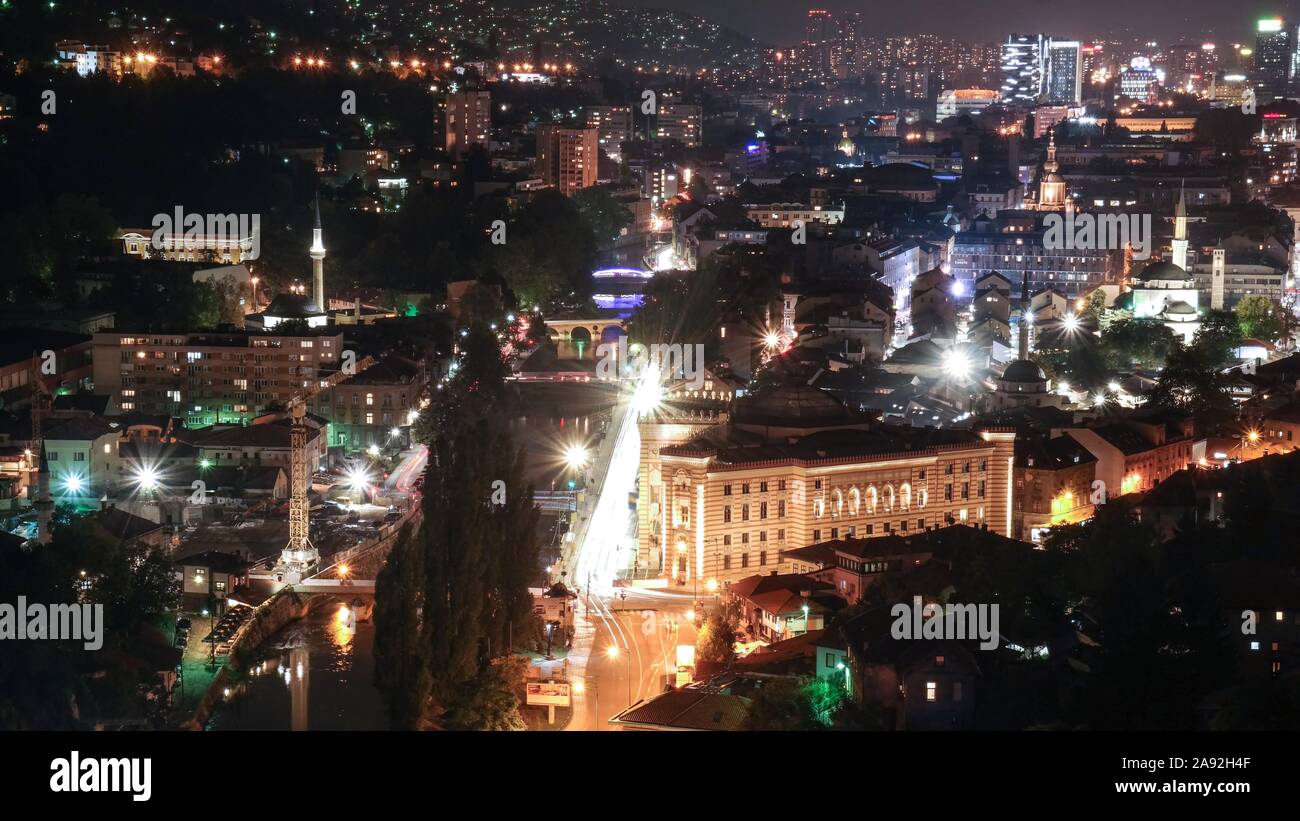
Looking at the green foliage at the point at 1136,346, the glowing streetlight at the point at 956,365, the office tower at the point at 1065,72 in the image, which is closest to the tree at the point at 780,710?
the glowing streetlight at the point at 956,365

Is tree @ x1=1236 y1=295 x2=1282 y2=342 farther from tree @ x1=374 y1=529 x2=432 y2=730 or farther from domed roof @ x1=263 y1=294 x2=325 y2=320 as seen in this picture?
tree @ x1=374 y1=529 x2=432 y2=730

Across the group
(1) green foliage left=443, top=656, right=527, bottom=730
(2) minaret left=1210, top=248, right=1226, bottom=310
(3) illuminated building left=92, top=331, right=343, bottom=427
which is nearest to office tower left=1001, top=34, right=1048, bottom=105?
(2) minaret left=1210, top=248, right=1226, bottom=310

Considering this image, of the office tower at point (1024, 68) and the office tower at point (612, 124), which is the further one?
the office tower at point (1024, 68)

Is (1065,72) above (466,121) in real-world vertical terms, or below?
above

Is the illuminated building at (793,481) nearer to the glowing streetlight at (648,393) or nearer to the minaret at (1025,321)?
the glowing streetlight at (648,393)

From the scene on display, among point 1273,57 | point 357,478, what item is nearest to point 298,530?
point 357,478

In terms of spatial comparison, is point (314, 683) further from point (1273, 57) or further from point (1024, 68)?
point (1024, 68)
